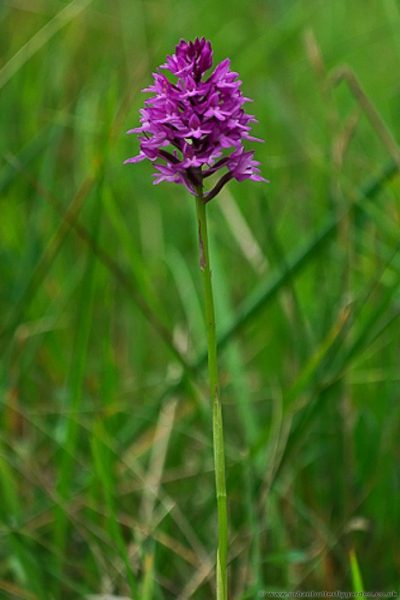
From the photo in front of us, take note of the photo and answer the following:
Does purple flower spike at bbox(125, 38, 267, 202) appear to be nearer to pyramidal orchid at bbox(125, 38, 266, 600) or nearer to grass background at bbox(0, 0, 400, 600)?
pyramidal orchid at bbox(125, 38, 266, 600)

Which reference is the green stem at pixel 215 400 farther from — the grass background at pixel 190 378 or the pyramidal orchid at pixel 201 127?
the grass background at pixel 190 378

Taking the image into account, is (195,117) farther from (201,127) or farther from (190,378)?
(190,378)

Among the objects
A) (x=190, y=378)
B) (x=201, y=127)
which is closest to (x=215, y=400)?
(x=201, y=127)

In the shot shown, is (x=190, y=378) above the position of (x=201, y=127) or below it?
below

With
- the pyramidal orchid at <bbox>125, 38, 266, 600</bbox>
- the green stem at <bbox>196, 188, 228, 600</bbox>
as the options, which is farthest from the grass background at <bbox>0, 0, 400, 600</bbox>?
the pyramidal orchid at <bbox>125, 38, 266, 600</bbox>

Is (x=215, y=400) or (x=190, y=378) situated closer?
(x=215, y=400)
